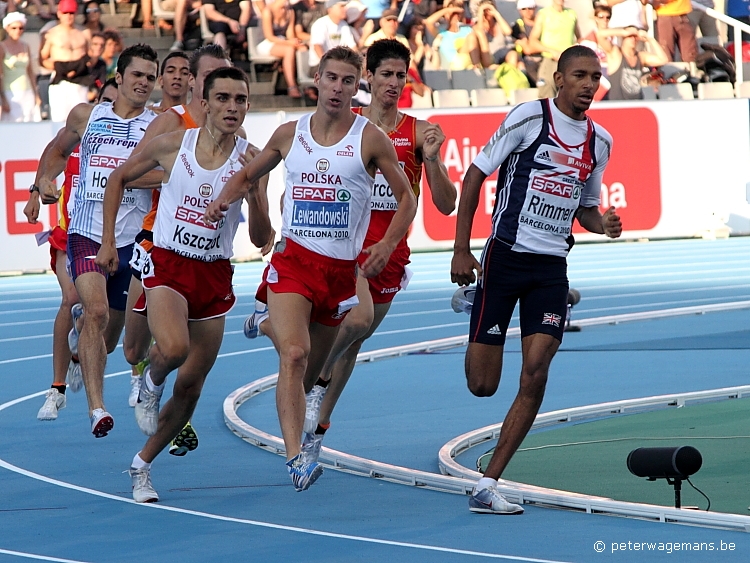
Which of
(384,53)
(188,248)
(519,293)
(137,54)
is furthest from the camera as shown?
(137,54)

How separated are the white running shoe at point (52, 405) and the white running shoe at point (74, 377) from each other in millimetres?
141

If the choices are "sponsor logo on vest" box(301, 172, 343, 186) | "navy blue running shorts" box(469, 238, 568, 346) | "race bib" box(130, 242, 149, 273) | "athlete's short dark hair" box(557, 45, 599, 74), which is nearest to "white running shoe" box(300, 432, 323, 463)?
"navy blue running shorts" box(469, 238, 568, 346)

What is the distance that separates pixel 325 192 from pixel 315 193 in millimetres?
49

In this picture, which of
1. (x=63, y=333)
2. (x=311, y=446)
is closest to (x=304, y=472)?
(x=311, y=446)

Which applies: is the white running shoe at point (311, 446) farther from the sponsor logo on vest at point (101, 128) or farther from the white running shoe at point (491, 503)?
the sponsor logo on vest at point (101, 128)

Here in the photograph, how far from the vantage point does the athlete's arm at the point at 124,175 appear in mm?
7207

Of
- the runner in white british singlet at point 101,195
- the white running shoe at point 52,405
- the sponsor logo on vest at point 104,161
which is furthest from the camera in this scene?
the white running shoe at point 52,405

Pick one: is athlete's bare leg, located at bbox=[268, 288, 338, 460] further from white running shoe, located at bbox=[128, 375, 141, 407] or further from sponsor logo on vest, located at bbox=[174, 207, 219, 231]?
white running shoe, located at bbox=[128, 375, 141, 407]

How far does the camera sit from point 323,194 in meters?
6.82

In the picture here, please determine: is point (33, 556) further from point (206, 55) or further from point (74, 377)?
point (74, 377)

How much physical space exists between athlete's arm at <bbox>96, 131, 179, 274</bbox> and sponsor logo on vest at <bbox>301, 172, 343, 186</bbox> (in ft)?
2.60

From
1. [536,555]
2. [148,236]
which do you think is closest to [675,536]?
[536,555]

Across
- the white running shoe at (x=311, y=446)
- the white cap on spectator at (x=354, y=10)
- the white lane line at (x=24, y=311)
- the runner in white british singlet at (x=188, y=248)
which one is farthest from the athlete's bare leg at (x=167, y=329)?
the white cap on spectator at (x=354, y=10)

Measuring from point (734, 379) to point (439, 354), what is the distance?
277cm
